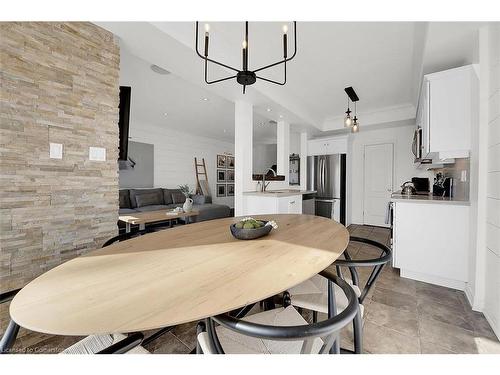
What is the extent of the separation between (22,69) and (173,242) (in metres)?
1.45

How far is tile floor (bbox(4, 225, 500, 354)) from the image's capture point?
146cm

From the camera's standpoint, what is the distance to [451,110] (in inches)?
87.8

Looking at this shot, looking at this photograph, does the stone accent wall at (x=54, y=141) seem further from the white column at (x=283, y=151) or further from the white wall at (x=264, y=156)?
the white wall at (x=264, y=156)

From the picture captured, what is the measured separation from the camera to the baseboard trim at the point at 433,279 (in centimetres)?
223

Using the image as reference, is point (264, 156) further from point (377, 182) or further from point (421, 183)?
point (421, 183)

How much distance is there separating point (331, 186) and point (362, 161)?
1100 millimetres

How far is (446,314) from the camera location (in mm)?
1830

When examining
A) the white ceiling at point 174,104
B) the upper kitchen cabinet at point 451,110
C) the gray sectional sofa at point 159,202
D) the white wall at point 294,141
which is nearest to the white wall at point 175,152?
the white ceiling at point 174,104

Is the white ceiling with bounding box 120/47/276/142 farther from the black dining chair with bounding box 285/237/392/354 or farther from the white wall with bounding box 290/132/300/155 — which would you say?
the black dining chair with bounding box 285/237/392/354

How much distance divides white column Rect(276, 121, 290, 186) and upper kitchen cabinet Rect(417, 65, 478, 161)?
2.38 metres

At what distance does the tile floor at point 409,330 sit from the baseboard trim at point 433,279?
0.25 ft

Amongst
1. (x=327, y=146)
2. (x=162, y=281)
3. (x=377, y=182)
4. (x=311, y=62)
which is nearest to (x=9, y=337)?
(x=162, y=281)
